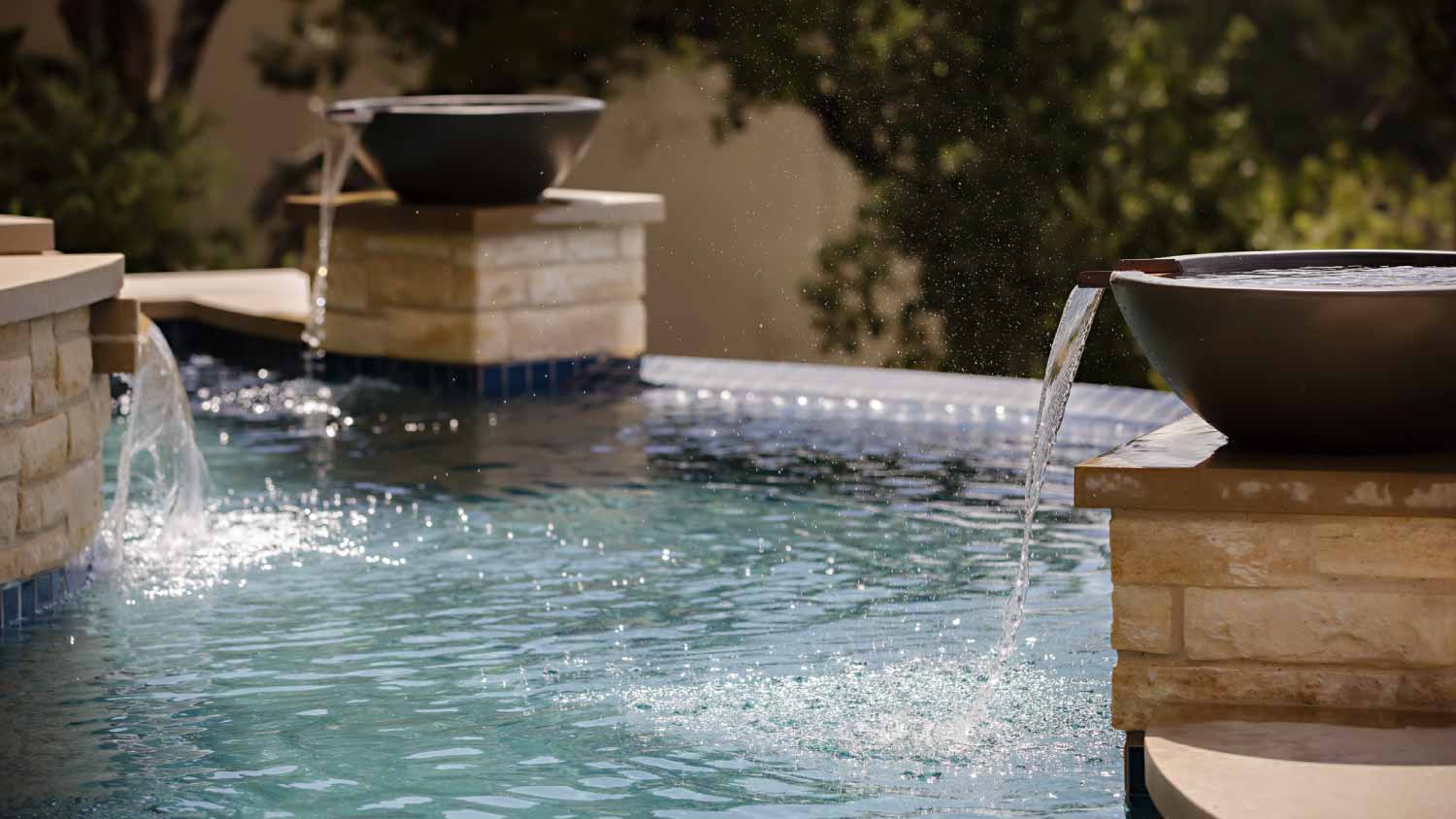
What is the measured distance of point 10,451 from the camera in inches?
218

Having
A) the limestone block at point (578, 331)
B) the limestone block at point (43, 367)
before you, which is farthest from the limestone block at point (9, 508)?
the limestone block at point (578, 331)

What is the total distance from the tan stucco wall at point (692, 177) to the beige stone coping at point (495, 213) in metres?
5.06

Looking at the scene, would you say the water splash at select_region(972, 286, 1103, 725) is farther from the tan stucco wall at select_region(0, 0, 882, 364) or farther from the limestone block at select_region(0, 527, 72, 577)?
the tan stucco wall at select_region(0, 0, 882, 364)

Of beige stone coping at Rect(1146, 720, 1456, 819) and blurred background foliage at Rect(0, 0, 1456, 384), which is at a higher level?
blurred background foliage at Rect(0, 0, 1456, 384)

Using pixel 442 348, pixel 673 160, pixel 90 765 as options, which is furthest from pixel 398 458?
pixel 673 160

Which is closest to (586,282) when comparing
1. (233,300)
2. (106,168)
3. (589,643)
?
(233,300)

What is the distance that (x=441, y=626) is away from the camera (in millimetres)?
5594

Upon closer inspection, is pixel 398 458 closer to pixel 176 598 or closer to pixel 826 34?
pixel 176 598

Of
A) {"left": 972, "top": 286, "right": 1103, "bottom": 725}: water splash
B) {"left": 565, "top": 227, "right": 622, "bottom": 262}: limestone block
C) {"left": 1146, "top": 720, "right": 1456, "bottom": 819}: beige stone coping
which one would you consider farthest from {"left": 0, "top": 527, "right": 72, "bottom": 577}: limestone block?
{"left": 565, "top": 227, "right": 622, "bottom": 262}: limestone block

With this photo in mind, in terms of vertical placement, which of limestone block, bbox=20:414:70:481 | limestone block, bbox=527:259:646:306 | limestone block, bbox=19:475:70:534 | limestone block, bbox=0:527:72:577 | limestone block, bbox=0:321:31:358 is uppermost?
limestone block, bbox=0:321:31:358

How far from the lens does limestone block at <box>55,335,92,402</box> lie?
5.87 metres

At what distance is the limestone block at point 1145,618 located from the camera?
3.88 meters

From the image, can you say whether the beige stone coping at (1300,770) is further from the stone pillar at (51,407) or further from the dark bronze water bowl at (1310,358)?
the stone pillar at (51,407)

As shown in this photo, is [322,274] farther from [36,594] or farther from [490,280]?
[36,594]
